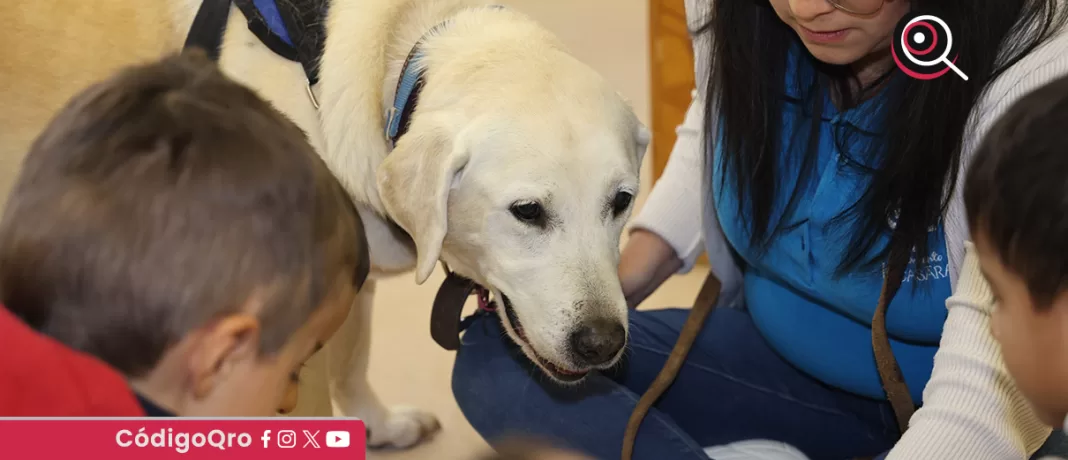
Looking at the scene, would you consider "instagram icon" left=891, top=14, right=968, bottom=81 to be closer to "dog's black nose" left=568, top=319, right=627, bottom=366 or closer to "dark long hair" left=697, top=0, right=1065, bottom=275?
"dark long hair" left=697, top=0, right=1065, bottom=275

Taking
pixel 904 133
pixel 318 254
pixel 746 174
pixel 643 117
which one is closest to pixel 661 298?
pixel 643 117

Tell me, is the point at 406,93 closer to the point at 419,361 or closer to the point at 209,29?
the point at 209,29

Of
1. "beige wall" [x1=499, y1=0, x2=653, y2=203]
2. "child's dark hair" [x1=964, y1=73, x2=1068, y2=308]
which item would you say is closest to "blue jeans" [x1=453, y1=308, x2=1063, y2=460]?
"child's dark hair" [x1=964, y1=73, x2=1068, y2=308]

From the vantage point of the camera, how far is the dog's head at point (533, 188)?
1.08 metres

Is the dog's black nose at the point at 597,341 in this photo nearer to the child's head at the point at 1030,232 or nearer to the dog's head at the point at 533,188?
the dog's head at the point at 533,188

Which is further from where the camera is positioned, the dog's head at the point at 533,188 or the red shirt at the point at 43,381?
the dog's head at the point at 533,188

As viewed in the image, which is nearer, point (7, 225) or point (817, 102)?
point (7, 225)

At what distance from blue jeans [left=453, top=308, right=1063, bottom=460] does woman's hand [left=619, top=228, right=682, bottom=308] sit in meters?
0.04

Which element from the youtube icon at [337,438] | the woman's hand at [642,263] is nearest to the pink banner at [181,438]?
the youtube icon at [337,438]

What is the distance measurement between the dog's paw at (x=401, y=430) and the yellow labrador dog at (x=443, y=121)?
38 centimetres

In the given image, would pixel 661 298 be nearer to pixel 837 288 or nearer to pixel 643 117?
pixel 643 117

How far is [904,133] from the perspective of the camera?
1.00m

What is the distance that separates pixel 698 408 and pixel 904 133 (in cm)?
53

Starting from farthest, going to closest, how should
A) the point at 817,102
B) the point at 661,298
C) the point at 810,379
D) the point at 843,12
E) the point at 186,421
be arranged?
the point at 661,298 < the point at 810,379 < the point at 817,102 < the point at 843,12 < the point at 186,421
